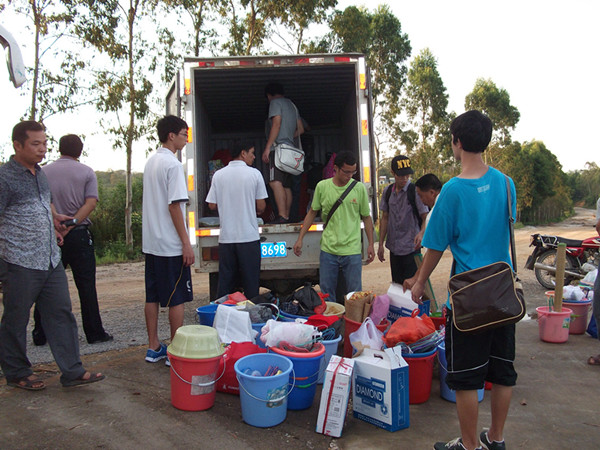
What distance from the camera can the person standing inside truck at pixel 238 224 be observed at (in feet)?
14.5

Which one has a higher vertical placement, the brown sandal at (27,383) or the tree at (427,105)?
the tree at (427,105)

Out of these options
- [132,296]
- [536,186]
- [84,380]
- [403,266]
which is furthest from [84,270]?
[536,186]

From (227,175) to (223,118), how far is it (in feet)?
10.4

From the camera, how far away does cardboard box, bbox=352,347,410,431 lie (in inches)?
113

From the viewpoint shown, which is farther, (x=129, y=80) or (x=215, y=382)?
(x=129, y=80)

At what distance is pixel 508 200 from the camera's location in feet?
8.05

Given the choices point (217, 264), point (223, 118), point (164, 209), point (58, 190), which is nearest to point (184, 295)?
point (164, 209)

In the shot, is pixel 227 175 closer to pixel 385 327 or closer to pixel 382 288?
pixel 385 327

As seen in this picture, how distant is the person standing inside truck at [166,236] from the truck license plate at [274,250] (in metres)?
1.26

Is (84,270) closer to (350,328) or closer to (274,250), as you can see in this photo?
(274,250)

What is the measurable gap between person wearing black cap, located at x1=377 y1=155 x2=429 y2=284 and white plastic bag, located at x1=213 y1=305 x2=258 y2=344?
74.1 inches

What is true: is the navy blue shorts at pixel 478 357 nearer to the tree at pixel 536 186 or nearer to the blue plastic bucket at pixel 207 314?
the blue plastic bucket at pixel 207 314

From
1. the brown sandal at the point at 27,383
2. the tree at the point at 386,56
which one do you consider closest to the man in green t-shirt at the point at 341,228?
the brown sandal at the point at 27,383

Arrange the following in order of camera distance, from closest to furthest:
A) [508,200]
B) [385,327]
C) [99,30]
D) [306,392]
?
[508,200], [306,392], [385,327], [99,30]
